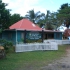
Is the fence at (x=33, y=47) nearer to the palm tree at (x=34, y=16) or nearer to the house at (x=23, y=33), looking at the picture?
the house at (x=23, y=33)

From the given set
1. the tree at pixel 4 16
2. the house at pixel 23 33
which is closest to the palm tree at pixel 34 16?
the house at pixel 23 33

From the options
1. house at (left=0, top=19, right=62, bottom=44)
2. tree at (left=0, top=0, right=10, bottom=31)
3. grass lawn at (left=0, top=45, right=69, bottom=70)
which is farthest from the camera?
house at (left=0, top=19, right=62, bottom=44)

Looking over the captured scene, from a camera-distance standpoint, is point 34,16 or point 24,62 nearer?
point 24,62

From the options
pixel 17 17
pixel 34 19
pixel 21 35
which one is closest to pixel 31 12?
pixel 34 19

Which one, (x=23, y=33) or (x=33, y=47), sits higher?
(x=23, y=33)

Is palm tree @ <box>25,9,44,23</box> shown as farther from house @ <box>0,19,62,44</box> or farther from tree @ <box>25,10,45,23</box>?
house @ <box>0,19,62,44</box>

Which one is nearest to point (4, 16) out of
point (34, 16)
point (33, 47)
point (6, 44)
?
point (33, 47)

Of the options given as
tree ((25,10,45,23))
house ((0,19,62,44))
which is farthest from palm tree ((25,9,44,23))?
house ((0,19,62,44))

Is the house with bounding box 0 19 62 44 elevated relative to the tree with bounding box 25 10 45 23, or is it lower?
lower

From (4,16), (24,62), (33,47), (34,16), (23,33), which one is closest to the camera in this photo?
(24,62)

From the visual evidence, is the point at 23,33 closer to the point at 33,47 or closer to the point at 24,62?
the point at 33,47

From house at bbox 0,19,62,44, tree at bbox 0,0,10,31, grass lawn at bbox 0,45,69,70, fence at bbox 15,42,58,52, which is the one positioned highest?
tree at bbox 0,0,10,31

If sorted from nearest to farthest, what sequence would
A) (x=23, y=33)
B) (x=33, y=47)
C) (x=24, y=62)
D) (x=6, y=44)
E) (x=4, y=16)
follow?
(x=24, y=62)
(x=6, y=44)
(x=33, y=47)
(x=4, y=16)
(x=23, y=33)

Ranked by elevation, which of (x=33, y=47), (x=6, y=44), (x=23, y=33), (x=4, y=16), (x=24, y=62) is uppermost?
(x=4, y=16)
